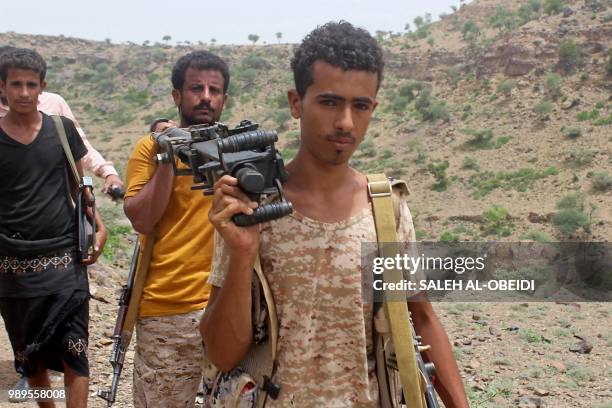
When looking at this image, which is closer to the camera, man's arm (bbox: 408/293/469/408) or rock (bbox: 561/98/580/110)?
man's arm (bbox: 408/293/469/408)

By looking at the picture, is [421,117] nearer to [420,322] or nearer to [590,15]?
[590,15]

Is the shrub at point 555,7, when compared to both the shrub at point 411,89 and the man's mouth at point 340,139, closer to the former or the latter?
the shrub at point 411,89

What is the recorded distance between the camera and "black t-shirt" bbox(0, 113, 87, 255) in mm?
3014

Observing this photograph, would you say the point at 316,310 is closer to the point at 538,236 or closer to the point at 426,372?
the point at 426,372

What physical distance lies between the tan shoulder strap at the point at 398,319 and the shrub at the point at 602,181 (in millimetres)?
16292

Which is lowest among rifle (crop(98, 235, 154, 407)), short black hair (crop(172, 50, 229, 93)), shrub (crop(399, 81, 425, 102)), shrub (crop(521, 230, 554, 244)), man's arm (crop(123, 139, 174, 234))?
shrub (crop(521, 230, 554, 244))

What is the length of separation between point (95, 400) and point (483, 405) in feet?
8.74

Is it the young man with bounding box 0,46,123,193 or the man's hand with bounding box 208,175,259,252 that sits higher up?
the young man with bounding box 0,46,123,193

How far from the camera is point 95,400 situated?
4125 mm

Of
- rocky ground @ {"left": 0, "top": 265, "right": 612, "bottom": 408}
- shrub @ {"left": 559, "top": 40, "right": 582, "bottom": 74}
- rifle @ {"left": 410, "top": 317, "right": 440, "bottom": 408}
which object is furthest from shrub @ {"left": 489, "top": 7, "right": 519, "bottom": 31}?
rifle @ {"left": 410, "top": 317, "right": 440, "bottom": 408}

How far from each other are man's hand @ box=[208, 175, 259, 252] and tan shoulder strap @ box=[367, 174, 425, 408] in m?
0.36

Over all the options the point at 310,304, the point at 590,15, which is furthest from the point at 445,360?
the point at 590,15

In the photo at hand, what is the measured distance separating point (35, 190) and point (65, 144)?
0.90ft

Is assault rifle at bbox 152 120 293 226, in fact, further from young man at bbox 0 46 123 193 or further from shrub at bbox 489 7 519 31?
shrub at bbox 489 7 519 31
